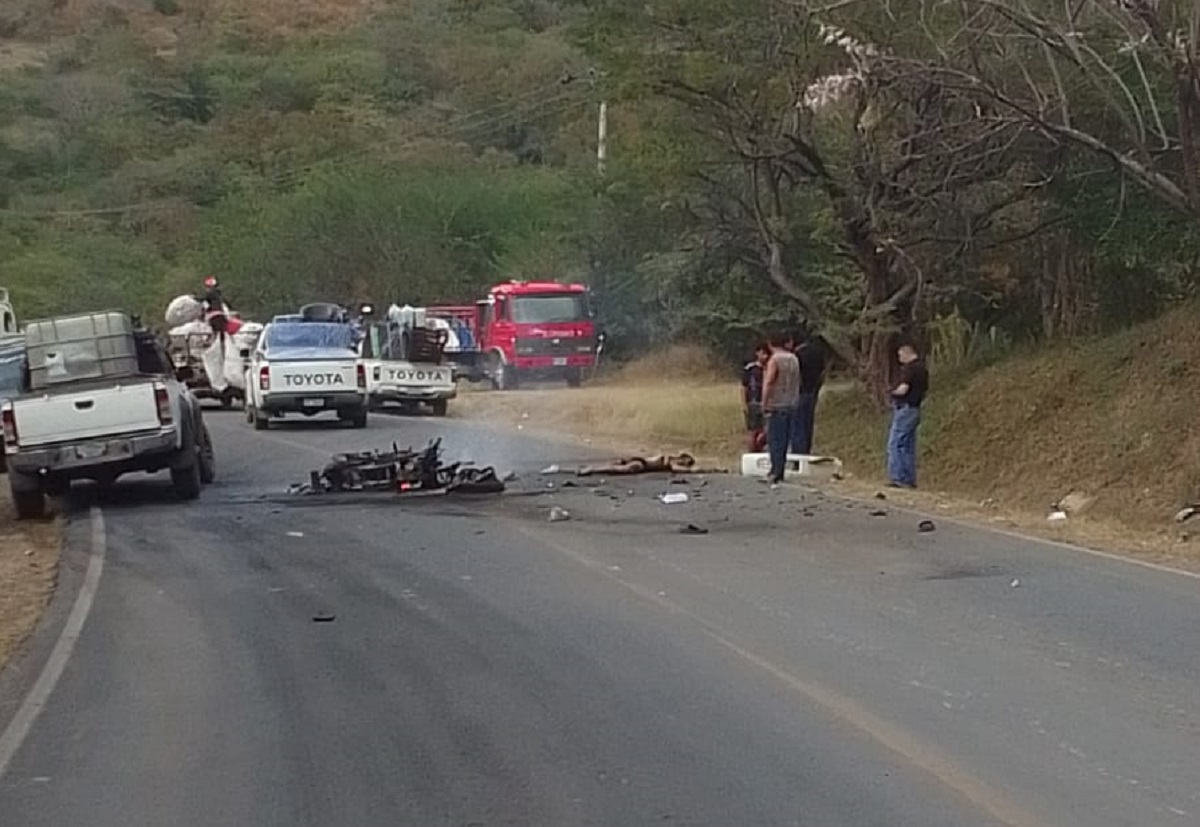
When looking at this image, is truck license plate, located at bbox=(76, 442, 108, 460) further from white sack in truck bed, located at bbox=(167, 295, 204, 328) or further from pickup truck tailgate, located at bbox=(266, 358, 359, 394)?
white sack in truck bed, located at bbox=(167, 295, 204, 328)

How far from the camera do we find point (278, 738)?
991 cm

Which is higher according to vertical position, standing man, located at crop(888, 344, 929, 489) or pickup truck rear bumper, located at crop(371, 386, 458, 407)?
standing man, located at crop(888, 344, 929, 489)

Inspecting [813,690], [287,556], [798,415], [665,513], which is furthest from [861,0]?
[813,690]

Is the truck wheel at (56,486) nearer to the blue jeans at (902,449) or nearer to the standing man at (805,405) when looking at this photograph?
the standing man at (805,405)

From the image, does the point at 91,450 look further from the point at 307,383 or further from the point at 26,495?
the point at 307,383

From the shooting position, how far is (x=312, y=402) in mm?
36469

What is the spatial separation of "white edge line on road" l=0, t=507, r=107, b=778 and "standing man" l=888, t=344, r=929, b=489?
901 cm

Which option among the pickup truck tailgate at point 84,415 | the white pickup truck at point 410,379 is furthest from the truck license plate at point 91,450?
the white pickup truck at point 410,379

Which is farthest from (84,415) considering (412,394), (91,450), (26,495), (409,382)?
(412,394)

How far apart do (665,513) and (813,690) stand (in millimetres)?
9880

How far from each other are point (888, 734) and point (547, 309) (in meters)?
40.7

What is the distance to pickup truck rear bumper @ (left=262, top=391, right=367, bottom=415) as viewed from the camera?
36.5m

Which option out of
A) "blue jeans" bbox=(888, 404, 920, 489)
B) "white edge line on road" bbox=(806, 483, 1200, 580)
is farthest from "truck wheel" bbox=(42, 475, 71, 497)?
"blue jeans" bbox=(888, 404, 920, 489)

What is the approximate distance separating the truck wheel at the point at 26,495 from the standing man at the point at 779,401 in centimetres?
826
